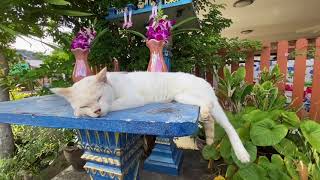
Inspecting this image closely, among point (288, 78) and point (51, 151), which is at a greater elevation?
point (288, 78)

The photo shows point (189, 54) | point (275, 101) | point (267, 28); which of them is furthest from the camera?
point (267, 28)

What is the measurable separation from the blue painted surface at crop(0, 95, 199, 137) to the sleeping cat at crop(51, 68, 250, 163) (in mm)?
31

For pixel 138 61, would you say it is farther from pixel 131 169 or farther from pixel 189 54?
pixel 131 169

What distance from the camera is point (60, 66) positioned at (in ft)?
4.74

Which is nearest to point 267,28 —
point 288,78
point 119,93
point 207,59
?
point 288,78

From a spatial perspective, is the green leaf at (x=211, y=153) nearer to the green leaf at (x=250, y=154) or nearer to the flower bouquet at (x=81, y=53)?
the green leaf at (x=250, y=154)

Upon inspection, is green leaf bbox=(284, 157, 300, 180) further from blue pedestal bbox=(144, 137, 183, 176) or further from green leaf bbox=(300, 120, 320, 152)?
blue pedestal bbox=(144, 137, 183, 176)

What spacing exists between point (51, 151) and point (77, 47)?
3.59 ft

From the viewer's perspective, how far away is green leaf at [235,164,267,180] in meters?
0.92

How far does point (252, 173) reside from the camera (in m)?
0.93

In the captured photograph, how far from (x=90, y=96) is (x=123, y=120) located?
0.49 feet

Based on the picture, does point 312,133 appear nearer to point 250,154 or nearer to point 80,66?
point 250,154

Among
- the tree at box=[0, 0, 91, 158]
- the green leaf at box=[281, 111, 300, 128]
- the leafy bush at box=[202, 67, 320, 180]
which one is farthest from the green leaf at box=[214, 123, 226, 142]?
the tree at box=[0, 0, 91, 158]

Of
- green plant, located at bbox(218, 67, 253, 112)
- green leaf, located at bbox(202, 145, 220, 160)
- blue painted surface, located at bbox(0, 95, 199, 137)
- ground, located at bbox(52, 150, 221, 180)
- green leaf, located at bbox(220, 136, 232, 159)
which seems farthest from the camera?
green plant, located at bbox(218, 67, 253, 112)
